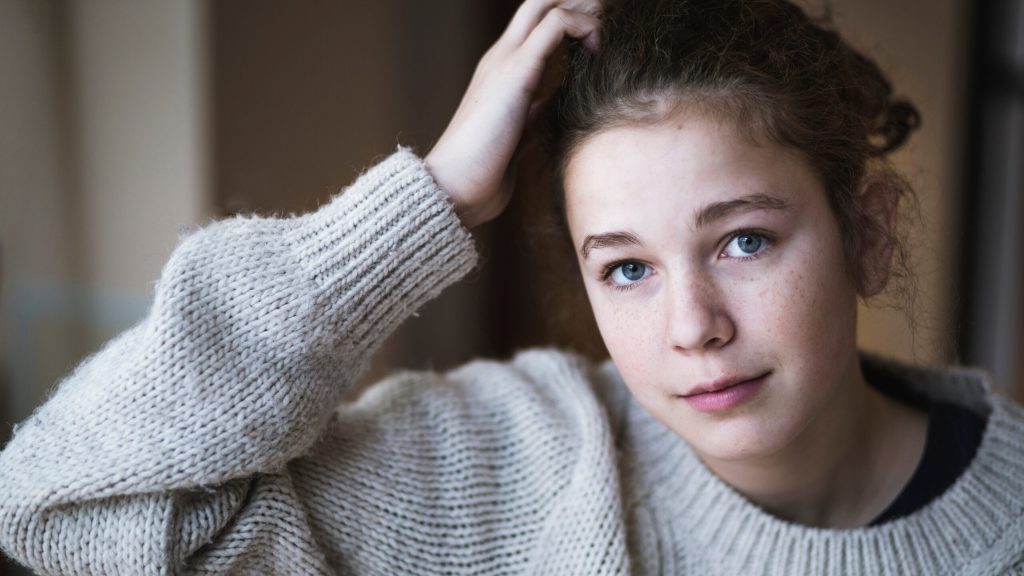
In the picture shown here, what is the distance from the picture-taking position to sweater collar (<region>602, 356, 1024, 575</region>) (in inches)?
41.1

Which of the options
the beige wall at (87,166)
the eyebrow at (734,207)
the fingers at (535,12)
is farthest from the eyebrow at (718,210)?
the beige wall at (87,166)

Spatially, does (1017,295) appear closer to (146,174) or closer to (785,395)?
(785,395)

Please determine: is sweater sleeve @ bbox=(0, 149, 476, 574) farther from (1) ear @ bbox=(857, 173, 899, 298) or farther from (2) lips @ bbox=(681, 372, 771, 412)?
(1) ear @ bbox=(857, 173, 899, 298)

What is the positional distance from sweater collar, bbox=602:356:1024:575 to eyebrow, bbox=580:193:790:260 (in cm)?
Result: 33

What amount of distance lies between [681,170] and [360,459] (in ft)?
1.54

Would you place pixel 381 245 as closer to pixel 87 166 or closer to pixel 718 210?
pixel 718 210

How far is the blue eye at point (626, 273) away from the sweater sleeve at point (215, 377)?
17 cm

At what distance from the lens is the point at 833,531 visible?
107 centimetres

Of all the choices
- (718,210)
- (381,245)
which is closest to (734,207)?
(718,210)

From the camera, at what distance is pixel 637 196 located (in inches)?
37.0

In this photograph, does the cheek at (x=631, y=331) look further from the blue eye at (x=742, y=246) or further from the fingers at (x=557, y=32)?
the fingers at (x=557, y=32)

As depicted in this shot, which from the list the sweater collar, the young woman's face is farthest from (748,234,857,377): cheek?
the sweater collar

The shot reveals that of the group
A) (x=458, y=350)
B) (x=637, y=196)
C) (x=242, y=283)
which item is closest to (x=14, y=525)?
(x=242, y=283)

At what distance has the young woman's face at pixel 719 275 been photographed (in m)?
0.93
